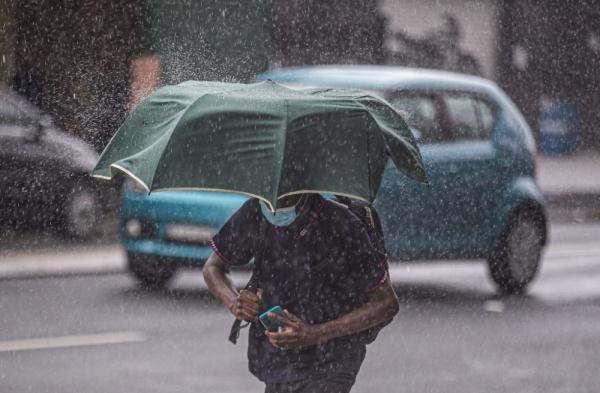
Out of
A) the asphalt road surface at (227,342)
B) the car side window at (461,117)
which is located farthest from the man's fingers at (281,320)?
the car side window at (461,117)

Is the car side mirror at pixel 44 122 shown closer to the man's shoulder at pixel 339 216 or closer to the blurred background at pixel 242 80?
the blurred background at pixel 242 80

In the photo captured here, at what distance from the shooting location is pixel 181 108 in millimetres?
3705

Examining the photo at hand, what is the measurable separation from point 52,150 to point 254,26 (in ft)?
23.8

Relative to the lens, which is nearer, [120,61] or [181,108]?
[181,108]

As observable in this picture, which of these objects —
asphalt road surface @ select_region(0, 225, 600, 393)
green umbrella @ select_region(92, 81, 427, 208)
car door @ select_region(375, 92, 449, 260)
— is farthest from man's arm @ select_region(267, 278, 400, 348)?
car door @ select_region(375, 92, 449, 260)

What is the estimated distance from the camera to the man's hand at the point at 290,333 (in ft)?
11.4

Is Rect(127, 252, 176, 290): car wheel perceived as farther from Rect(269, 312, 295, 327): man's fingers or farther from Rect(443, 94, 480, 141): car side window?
Rect(269, 312, 295, 327): man's fingers

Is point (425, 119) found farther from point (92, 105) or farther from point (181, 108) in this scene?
point (92, 105)

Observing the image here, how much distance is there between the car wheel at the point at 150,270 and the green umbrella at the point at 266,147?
5.98 m

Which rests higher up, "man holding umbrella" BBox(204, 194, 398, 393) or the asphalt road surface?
"man holding umbrella" BBox(204, 194, 398, 393)

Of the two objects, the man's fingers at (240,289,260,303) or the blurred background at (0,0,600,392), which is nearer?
the man's fingers at (240,289,260,303)

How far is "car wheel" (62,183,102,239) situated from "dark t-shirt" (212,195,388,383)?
9.45 metres

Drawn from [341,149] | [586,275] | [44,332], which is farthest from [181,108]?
[586,275]

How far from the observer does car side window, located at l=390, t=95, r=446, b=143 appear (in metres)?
9.66
